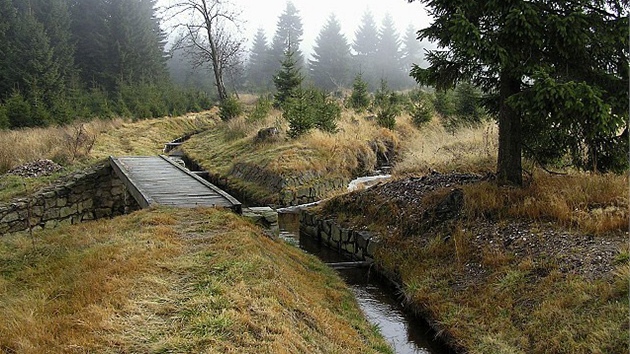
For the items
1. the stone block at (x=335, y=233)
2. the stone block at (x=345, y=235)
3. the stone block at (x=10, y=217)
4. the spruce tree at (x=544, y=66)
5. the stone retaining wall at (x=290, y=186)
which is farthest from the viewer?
the stone retaining wall at (x=290, y=186)

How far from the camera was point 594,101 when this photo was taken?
195 inches

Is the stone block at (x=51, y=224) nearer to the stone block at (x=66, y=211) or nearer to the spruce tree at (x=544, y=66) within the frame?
the stone block at (x=66, y=211)

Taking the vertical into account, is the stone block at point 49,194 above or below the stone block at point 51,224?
above

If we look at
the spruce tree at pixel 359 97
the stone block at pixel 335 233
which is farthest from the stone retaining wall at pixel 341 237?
the spruce tree at pixel 359 97

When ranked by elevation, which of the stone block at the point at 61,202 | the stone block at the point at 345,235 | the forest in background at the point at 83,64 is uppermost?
the forest in background at the point at 83,64

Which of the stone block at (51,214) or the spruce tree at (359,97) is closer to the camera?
the stone block at (51,214)

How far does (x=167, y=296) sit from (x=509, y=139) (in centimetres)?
533

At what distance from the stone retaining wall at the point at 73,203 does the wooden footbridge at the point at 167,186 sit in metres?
0.53

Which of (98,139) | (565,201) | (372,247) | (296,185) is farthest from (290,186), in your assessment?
(98,139)

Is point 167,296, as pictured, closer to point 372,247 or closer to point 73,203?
point 372,247

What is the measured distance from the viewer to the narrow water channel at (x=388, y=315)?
5.06 m

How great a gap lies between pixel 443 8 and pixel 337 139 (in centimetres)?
839

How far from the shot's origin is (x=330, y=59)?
49750mm

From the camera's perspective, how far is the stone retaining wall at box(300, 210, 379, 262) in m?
7.69
